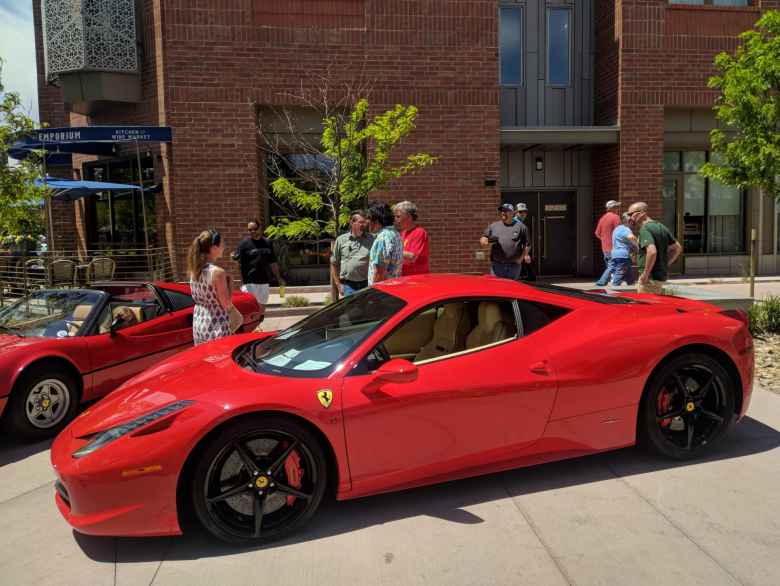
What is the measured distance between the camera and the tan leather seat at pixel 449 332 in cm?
391

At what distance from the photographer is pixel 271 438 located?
10.8ft

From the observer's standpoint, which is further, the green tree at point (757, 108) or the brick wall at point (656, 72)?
the brick wall at point (656, 72)

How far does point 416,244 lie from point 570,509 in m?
3.69

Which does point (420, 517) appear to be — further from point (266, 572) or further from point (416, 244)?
point (416, 244)

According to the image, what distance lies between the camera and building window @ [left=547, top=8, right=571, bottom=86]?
15922 millimetres

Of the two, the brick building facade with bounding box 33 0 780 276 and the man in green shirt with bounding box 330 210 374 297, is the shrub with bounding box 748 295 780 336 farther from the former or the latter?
the brick building facade with bounding box 33 0 780 276

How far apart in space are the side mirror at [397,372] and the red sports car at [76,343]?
3232 mm

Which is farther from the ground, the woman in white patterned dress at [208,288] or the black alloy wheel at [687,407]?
the woman in white patterned dress at [208,288]

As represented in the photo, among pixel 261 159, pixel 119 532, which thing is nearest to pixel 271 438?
pixel 119 532

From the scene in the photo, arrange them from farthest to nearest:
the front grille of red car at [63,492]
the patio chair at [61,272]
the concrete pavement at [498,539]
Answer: the patio chair at [61,272], the front grille of red car at [63,492], the concrete pavement at [498,539]

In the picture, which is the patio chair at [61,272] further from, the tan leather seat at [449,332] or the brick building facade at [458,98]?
the tan leather seat at [449,332]

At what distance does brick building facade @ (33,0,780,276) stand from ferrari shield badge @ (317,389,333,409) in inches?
421

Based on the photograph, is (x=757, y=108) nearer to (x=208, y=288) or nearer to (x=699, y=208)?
(x=208, y=288)

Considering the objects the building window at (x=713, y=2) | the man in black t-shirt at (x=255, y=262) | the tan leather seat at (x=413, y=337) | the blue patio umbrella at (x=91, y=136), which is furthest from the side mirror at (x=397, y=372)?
the building window at (x=713, y=2)
